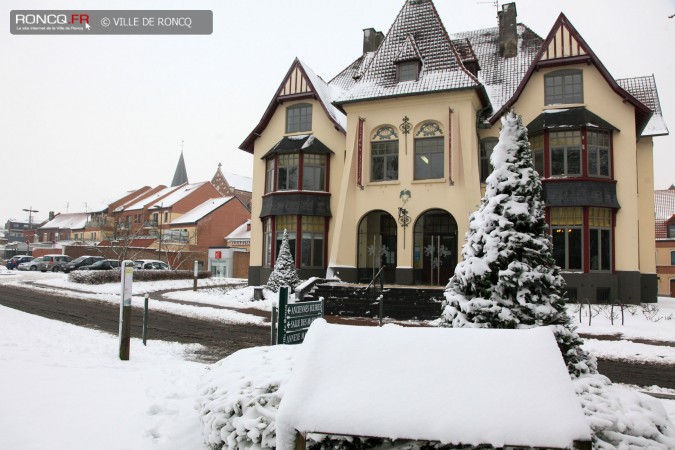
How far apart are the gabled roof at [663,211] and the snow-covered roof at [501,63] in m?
27.7

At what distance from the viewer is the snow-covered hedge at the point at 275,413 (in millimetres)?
3805

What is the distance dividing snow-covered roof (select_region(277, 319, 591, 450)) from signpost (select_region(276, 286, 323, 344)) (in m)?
3.98

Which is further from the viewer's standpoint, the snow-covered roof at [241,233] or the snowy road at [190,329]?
the snow-covered roof at [241,233]

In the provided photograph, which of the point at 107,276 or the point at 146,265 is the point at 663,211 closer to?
the point at 146,265

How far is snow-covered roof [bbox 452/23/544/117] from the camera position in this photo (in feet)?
80.5

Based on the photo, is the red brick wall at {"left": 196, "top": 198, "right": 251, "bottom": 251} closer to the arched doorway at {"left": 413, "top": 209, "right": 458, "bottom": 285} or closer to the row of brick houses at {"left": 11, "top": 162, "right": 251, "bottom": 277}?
the row of brick houses at {"left": 11, "top": 162, "right": 251, "bottom": 277}

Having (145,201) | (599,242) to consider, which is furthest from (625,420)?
(145,201)

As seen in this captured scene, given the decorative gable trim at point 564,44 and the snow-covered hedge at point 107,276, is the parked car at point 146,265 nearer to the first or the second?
the snow-covered hedge at point 107,276

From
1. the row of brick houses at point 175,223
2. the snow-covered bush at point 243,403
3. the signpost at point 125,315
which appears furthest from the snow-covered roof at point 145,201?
the snow-covered bush at point 243,403

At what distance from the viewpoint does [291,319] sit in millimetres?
7652

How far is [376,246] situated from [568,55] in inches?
469

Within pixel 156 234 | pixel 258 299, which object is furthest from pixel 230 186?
pixel 258 299

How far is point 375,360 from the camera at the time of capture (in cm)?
340

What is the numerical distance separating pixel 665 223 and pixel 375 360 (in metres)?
51.9
